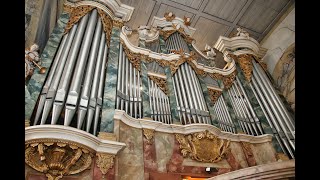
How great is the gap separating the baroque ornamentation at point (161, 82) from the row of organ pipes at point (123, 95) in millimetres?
91

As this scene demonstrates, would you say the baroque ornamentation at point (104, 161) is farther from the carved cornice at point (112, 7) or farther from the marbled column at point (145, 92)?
the carved cornice at point (112, 7)

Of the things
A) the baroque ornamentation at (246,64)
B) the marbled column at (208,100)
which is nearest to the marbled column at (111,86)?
the marbled column at (208,100)

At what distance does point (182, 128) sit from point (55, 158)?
2.56m

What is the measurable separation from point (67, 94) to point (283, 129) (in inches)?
194

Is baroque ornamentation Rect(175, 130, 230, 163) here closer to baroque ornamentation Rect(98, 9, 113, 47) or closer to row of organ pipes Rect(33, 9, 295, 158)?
row of organ pipes Rect(33, 9, 295, 158)

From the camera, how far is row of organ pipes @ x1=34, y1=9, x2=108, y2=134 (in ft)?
13.9

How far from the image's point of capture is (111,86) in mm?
5289

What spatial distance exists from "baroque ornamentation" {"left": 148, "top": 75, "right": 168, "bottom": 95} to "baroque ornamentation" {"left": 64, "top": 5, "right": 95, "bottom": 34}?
6.98 ft

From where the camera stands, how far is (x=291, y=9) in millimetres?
10000

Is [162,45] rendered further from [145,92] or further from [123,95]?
[123,95]

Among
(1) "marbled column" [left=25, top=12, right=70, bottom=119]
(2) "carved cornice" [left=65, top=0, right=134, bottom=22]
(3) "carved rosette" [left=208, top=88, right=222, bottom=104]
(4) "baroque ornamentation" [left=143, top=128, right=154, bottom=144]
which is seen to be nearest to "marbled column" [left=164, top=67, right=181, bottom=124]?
(4) "baroque ornamentation" [left=143, top=128, right=154, bottom=144]
